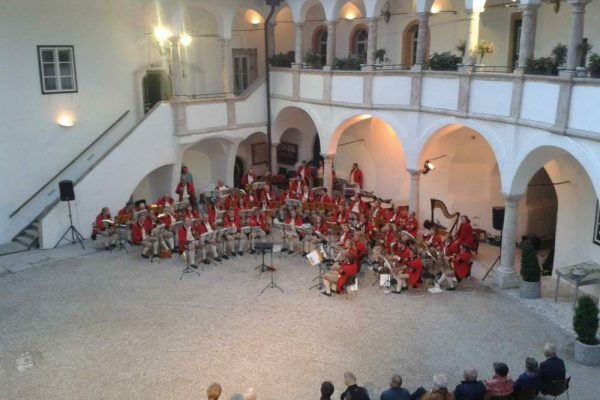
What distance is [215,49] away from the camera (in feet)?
76.8

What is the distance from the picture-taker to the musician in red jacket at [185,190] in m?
20.4

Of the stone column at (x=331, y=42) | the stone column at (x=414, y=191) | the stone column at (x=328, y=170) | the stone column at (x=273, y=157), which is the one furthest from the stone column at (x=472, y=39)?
the stone column at (x=273, y=157)

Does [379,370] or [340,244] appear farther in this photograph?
[340,244]

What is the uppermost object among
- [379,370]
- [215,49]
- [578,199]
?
[215,49]

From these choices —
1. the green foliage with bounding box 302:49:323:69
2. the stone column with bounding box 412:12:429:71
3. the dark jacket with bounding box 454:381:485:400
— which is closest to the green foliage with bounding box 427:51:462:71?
the stone column with bounding box 412:12:429:71

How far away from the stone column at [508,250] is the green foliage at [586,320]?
3.68 m

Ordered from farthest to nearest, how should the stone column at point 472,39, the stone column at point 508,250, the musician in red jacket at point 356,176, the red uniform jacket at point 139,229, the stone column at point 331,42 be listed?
the musician in red jacket at point 356,176
the stone column at point 331,42
the red uniform jacket at point 139,229
the stone column at point 472,39
the stone column at point 508,250

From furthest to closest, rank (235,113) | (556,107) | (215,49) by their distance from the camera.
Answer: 1. (215,49)
2. (235,113)
3. (556,107)

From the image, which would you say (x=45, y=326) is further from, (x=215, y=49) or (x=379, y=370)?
(x=215, y=49)

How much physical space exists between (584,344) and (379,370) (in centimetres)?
401

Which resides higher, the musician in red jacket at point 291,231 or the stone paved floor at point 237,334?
the musician in red jacket at point 291,231

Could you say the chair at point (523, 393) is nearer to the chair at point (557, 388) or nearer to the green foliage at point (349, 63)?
the chair at point (557, 388)

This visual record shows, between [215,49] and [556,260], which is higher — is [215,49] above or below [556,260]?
above

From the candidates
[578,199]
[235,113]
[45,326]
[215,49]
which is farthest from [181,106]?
[578,199]
